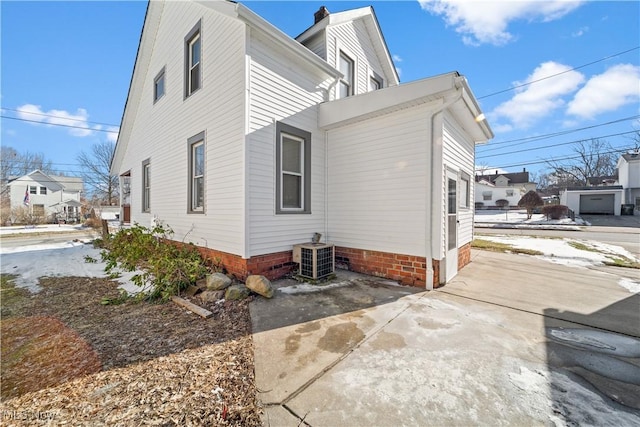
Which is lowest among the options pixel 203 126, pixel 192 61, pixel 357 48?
pixel 203 126

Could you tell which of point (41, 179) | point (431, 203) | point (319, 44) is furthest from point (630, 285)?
point (41, 179)

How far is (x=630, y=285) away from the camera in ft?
15.4

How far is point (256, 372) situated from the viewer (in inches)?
86.8

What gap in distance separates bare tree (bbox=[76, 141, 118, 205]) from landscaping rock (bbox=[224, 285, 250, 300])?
3620 centimetres

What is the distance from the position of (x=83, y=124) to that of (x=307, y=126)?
28.3 m

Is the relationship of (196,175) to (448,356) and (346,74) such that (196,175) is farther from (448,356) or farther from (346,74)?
(448,356)

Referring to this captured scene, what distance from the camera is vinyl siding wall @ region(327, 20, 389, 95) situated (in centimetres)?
699

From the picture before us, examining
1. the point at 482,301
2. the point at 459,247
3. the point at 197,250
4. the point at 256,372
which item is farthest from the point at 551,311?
the point at 197,250

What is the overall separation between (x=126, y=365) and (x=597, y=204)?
38.4 meters

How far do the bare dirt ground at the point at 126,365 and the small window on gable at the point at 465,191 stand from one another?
220 inches

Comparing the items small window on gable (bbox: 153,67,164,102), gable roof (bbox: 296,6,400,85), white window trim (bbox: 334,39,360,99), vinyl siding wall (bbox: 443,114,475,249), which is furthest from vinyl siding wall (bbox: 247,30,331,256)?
small window on gable (bbox: 153,67,164,102)

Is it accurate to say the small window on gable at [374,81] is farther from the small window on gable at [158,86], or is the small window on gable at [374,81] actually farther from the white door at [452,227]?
the small window on gable at [158,86]

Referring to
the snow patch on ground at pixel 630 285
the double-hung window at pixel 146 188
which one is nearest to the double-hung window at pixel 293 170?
the snow patch on ground at pixel 630 285

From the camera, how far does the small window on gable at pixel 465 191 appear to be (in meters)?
6.17
